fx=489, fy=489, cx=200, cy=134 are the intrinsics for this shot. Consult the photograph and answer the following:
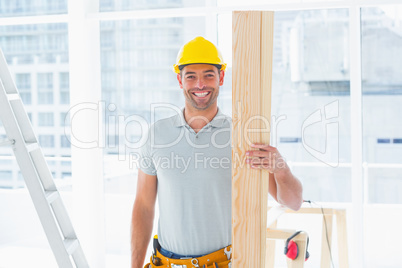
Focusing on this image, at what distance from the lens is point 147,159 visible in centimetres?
205

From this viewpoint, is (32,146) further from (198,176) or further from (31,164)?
(198,176)

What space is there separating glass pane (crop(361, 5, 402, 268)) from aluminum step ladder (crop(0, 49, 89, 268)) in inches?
88.9

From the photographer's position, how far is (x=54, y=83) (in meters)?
4.12

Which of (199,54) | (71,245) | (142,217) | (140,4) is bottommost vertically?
(71,245)

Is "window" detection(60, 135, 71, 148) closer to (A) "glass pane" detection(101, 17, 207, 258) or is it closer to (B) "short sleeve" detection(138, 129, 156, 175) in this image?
(A) "glass pane" detection(101, 17, 207, 258)

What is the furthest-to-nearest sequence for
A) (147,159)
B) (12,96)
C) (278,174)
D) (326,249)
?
(326,249)
(12,96)
(147,159)
(278,174)

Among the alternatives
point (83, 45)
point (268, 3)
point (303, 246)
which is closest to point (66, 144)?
Answer: point (83, 45)

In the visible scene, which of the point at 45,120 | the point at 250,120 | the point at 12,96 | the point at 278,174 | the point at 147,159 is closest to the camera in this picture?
the point at 250,120

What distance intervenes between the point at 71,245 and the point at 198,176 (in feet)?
2.37

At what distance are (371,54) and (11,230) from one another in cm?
344

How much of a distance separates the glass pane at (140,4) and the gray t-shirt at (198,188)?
75.8 inches

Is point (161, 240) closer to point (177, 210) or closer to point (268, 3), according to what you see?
point (177, 210)

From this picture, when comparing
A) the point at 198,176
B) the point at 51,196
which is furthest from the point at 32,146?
the point at 198,176

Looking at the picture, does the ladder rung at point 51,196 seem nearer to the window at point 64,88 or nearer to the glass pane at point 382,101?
the window at point 64,88
